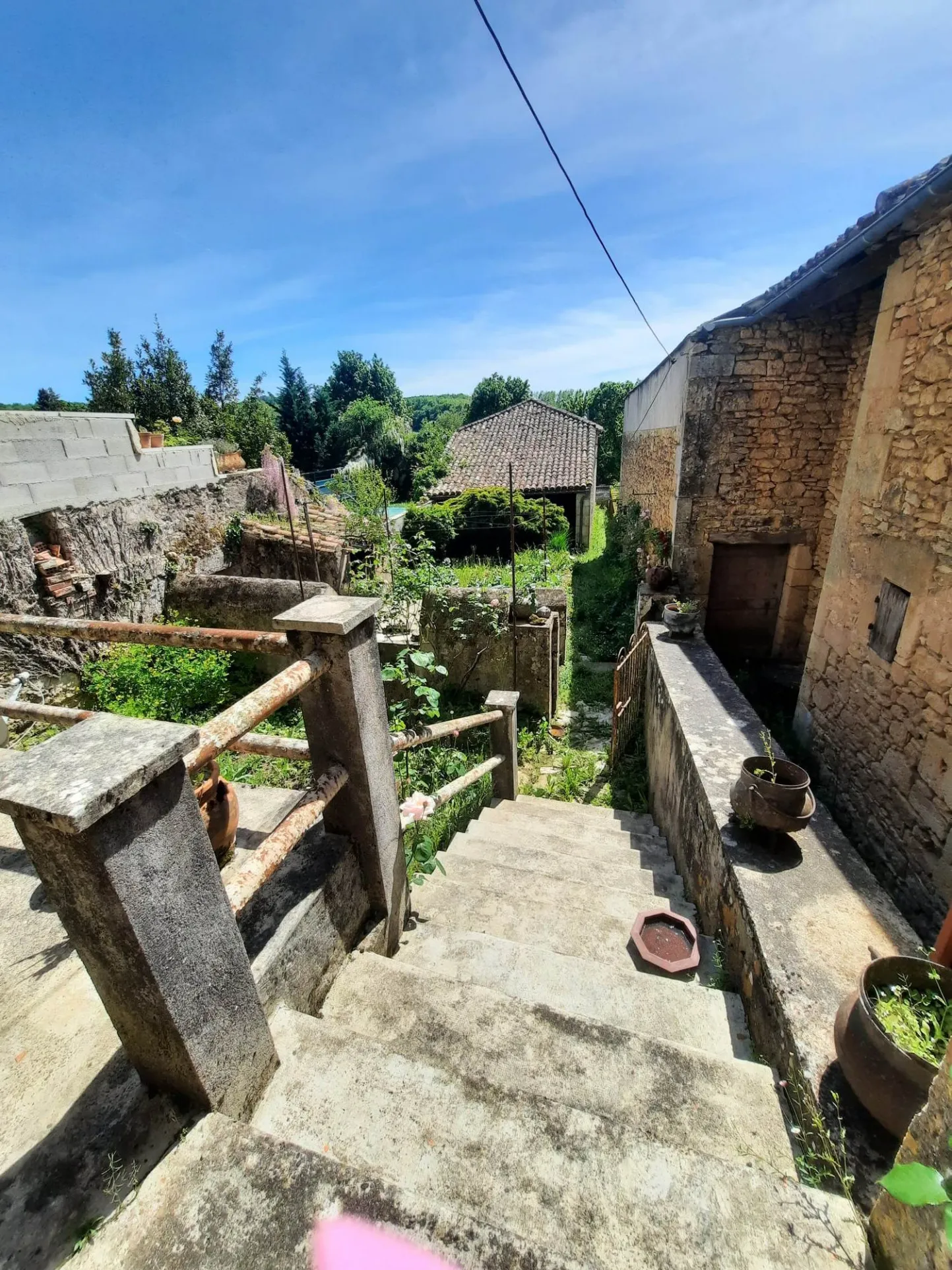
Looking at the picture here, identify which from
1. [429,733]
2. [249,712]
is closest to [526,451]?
[429,733]

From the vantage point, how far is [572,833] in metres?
4.34

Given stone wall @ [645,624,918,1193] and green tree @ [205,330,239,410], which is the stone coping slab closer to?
stone wall @ [645,624,918,1193]

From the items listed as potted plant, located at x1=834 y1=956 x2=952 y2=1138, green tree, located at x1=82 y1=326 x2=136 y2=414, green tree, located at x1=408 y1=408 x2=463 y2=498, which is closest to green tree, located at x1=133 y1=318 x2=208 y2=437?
green tree, located at x1=82 y1=326 x2=136 y2=414

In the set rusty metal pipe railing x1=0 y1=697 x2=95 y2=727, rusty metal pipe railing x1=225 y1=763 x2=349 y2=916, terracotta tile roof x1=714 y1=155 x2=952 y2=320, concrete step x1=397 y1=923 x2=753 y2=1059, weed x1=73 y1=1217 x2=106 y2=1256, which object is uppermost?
terracotta tile roof x1=714 y1=155 x2=952 y2=320

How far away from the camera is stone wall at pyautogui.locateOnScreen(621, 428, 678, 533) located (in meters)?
8.04

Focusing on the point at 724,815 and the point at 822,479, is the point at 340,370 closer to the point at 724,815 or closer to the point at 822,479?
the point at 822,479

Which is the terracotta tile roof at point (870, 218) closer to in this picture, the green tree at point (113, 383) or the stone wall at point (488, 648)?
the stone wall at point (488, 648)

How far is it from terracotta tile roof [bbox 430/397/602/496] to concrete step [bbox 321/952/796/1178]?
1710 cm

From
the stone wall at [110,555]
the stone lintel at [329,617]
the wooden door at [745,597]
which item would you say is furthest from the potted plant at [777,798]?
the stone wall at [110,555]

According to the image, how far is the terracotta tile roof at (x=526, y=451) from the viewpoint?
731 inches

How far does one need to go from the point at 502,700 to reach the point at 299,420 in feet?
109

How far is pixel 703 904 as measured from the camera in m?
A: 3.09

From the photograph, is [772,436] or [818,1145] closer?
[818,1145]

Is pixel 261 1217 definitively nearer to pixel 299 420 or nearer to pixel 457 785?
pixel 457 785
